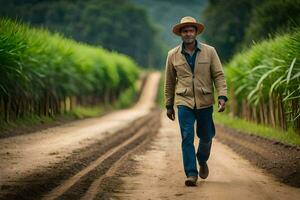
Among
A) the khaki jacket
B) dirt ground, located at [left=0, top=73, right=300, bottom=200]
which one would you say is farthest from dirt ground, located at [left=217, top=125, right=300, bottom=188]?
the khaki jacket

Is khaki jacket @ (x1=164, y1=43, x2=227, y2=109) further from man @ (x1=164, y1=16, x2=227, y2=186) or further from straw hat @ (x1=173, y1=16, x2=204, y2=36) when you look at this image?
straw hat @ (x1=173, y1=16, x2=204, y2=36)

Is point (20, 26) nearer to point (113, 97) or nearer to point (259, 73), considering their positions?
point (259, 73)

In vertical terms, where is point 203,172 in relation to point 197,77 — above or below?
below

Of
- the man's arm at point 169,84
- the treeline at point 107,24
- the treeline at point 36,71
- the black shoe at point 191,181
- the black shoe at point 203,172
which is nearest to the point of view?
the black shoe at point 191,181

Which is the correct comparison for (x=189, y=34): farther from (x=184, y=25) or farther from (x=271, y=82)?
(x=271, y=82)

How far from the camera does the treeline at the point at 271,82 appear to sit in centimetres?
1352

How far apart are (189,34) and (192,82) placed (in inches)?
26.3

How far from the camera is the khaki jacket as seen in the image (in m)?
8.62

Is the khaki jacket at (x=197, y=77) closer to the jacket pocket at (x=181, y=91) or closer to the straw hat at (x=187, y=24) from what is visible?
the jacket pocket at (x=181, y=91)

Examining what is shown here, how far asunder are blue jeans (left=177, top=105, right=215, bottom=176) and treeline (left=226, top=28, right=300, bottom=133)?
11.3 feet

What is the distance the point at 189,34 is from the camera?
340 inches

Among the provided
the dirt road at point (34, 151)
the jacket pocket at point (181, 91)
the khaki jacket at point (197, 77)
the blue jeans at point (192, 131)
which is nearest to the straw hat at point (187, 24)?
the khaki jacket at point (197, 77)

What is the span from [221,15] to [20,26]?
136 ft

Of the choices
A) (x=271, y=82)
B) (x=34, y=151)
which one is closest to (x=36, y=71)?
(x=271, y=82)
